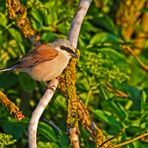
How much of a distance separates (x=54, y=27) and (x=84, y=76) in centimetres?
62

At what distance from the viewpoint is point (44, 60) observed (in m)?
4.86

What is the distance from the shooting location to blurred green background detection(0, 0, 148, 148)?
4703 millimetres

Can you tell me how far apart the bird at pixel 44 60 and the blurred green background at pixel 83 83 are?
0.33 m

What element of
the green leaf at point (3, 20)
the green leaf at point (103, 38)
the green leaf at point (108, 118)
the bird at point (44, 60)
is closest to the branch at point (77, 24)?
the bird at point (44, 60)

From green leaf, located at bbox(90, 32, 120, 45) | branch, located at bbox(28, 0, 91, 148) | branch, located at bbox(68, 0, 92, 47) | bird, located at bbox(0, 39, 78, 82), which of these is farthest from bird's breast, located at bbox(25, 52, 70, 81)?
green leaf, located at bbox(90, 32, 120, 45)

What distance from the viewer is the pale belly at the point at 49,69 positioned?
4.37m

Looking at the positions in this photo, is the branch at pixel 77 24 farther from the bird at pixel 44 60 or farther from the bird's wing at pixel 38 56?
the bird's wing at pixel 38 56

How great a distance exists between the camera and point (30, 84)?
5.48 m

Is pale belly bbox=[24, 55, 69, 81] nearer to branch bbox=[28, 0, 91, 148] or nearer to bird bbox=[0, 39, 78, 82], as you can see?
bird bbox=[0, 39, 78, 82]

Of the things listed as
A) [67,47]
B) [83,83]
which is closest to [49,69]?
[67,47]

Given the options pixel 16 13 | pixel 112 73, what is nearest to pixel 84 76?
pixel 112 73

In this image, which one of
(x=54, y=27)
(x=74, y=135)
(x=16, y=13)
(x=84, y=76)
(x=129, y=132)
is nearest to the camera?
(x=74, y=135)

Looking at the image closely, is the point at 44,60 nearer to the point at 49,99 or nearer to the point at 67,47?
the point at 67,47

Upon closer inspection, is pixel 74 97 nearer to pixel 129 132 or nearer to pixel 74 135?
pixel 74 135
